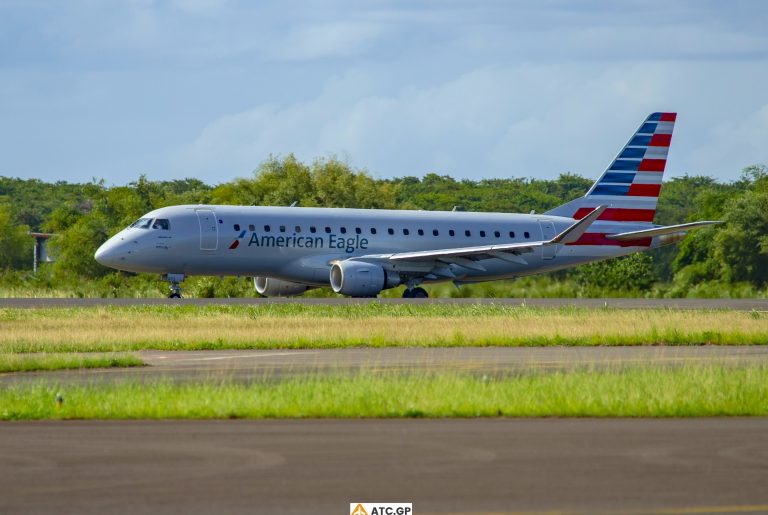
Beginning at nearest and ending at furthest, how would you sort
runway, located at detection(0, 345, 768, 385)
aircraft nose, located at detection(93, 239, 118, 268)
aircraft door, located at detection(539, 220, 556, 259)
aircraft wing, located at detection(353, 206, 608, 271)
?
runway, located at detection(0, 345, 768, 385) < aircraft nose, located at detection(93, 239, 118, 268) < aircraft wing, located at detection(353, 206, 608, 271) < aircraft door, located at detection(539, 220, 556, 259)

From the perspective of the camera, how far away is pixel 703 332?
1201 inches

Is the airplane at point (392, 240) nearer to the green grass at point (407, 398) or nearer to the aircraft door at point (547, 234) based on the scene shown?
the aircraft door at point (547, 234)

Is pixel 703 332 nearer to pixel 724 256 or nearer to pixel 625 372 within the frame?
pixel 625 372

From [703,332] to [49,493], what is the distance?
71.0ft

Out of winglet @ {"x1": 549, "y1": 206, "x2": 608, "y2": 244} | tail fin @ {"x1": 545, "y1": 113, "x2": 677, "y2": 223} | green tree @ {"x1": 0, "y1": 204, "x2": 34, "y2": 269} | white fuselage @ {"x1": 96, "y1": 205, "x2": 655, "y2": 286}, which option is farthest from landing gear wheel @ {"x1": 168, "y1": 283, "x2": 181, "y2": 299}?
green tree @ {"x1": 0, "y1": 204, "x2": 34, "y2": 269}

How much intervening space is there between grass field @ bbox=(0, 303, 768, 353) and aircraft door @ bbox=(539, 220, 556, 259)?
46.5ft

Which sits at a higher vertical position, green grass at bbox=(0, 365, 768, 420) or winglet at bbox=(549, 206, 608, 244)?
winglet at bbox=(549, 206, 608, 244)

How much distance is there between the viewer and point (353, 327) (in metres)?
31.9

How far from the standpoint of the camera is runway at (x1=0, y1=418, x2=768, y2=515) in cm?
1059

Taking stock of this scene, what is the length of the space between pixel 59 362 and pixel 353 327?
10157 mm

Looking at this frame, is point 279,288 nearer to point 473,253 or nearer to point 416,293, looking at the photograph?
point 416,293

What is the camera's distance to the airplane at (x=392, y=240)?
4703cm

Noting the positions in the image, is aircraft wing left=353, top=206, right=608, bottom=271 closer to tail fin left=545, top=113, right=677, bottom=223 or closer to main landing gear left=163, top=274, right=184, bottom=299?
main landing gear left=163, top=274, right=184, bottom=299

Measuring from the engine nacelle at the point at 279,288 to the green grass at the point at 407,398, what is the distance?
33.0 metres
